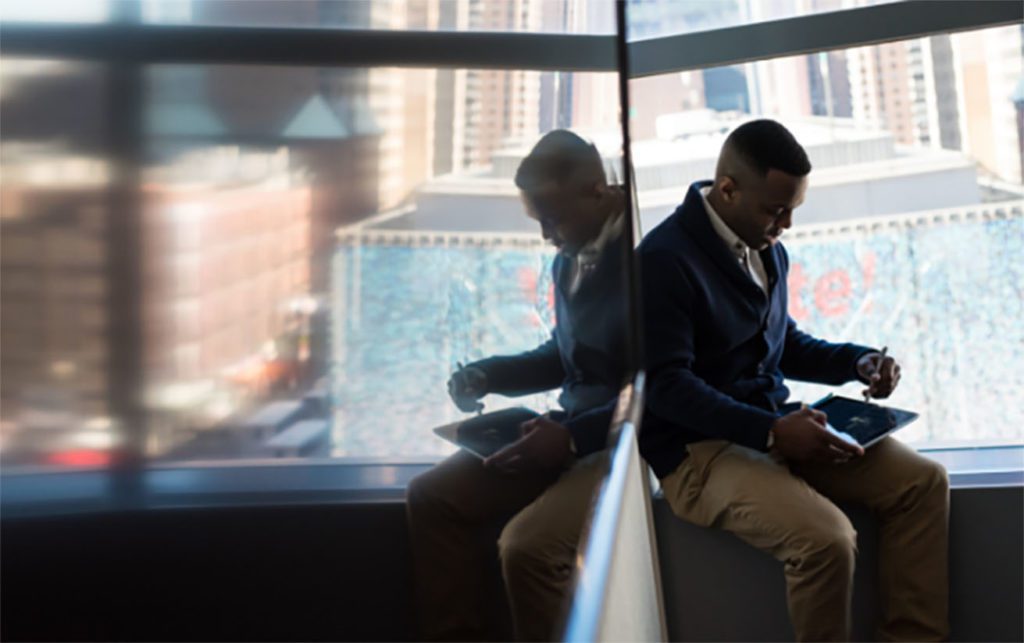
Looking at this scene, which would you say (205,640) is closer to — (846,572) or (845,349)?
(846,572)

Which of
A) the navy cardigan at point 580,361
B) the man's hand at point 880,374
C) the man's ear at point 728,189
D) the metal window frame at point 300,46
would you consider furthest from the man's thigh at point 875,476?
the metal window frame at point 300,46

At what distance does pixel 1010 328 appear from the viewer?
6.40 ft

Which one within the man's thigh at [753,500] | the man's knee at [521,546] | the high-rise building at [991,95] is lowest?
the man's thigh at [753,500]

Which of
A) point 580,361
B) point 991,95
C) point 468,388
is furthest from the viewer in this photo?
point 991,95

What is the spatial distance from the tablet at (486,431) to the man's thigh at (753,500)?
1.20 meters

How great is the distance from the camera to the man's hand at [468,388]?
20cm

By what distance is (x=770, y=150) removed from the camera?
5.49ft

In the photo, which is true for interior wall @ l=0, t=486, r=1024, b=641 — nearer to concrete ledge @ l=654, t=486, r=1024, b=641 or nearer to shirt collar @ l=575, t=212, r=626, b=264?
shirt collar @ l=575, t=212, r=626, b=264

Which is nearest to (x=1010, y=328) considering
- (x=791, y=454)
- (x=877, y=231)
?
(x=877, y=231)

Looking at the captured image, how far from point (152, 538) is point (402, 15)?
0.11 meters

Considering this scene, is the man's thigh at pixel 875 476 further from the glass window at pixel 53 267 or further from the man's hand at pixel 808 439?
the glass window at pixel 53 267

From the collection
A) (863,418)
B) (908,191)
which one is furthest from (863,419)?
(908,191)

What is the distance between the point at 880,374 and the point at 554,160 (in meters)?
1.47

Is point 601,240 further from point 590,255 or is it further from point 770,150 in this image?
point 770,150
